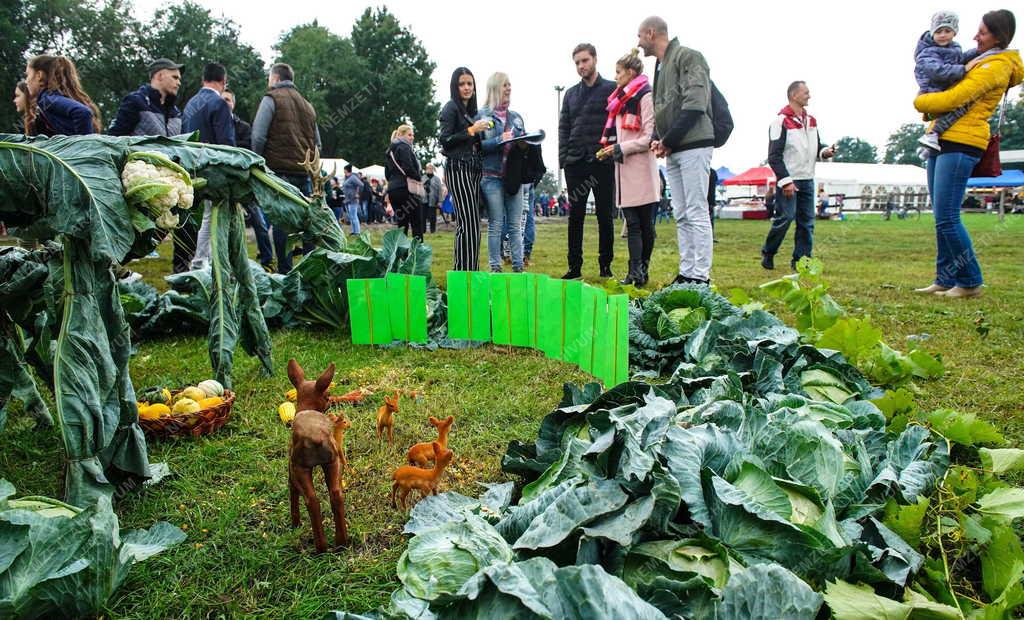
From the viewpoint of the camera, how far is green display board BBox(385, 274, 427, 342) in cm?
445

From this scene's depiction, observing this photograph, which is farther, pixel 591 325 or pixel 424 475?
pixel 591 325

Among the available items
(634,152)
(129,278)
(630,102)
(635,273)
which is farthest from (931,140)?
(129,278)

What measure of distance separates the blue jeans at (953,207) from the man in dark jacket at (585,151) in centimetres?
293

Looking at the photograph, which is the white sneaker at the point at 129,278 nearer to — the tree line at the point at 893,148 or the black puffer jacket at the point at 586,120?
the black puffer jacket at the point at 586,120

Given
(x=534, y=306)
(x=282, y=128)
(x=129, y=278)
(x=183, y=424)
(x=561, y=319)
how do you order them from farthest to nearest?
1. (x=282, y=128)
2. (x=129, y=278)
3. (x=534, y=306)
4. (x=561, y=319)
5. (x=183, y=424)

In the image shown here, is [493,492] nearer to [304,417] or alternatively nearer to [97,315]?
[304,417]

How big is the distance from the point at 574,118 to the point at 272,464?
534 centimetres

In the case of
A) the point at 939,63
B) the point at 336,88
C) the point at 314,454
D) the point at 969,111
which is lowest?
the point at 314,454

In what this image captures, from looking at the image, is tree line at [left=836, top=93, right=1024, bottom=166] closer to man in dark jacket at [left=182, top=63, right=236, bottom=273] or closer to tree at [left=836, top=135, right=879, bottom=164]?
tree at [left=836, top=135, right=879, bottom=164]

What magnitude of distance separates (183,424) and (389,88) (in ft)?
134

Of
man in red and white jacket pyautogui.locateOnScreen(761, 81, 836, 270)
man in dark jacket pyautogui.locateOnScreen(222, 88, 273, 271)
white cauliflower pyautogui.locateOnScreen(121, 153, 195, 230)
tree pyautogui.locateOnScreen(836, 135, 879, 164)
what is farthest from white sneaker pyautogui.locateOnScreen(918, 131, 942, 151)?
tree pyautogui.locateOnScreen(836, 135, 879, 164)

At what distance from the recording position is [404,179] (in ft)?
29.7

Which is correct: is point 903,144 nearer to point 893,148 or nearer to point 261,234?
point 893,148

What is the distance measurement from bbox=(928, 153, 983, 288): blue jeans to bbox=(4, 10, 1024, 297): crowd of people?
1 centimetres
